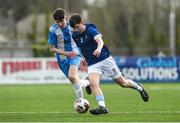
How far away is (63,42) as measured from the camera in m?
15.9

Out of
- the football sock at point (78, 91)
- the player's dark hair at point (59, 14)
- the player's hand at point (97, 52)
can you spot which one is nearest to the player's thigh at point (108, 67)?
the player's hand at point (97, 52)

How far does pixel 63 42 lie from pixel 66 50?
191 millimetres

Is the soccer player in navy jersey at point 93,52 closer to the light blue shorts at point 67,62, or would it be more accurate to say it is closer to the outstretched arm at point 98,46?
the outstretched arm at point 98,46

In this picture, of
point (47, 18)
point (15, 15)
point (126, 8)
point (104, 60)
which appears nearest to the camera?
point (104, 60)

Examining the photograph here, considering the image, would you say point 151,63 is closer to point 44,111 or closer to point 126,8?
point 44,111

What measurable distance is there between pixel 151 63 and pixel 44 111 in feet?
69.0

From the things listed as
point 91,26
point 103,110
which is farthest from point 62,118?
point 91,26

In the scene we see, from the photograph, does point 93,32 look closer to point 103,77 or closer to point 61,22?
point 61,22

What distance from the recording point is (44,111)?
15953 millimetres

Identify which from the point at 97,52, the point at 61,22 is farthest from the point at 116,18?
the point at 97,52

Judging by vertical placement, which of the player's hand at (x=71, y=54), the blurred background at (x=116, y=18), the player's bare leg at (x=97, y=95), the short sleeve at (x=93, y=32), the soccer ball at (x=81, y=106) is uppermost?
the short sleeve at (x=93, y=32)

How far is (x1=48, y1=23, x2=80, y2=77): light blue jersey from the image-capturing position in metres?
15.7

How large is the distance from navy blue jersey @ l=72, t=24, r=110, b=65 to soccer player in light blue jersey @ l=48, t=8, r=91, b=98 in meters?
0.84

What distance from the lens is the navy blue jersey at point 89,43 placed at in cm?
1452
